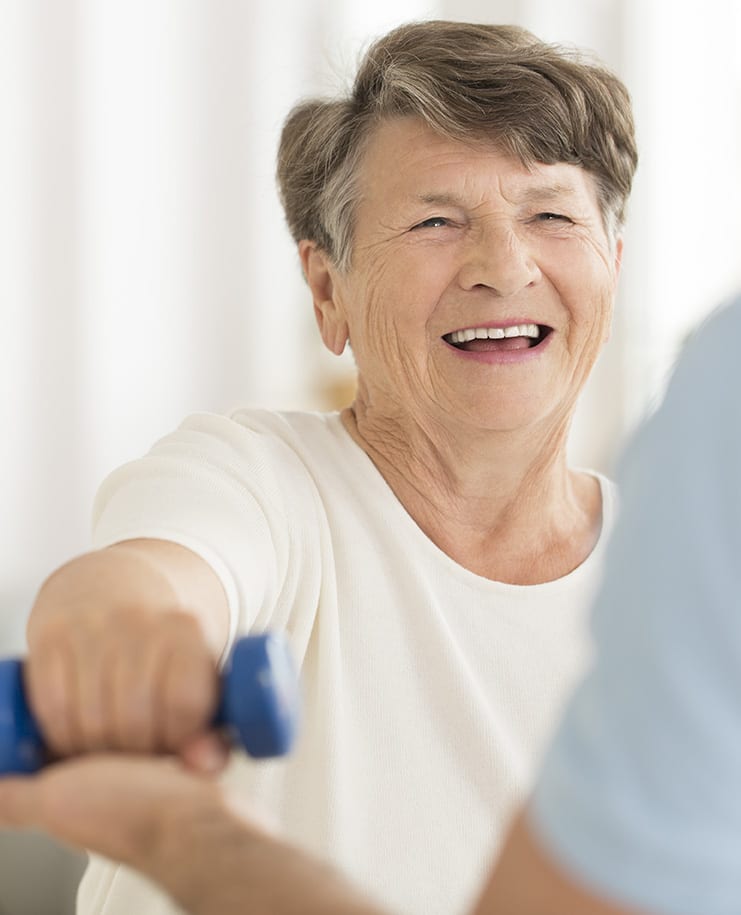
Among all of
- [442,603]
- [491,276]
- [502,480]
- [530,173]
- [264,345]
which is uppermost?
[530,173]

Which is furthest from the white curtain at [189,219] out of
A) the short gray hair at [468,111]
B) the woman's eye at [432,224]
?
the woman's eye at [432,224]

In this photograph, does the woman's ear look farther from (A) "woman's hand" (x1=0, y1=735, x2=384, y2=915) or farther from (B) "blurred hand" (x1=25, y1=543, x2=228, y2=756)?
(A) "woman's hand" (x1=0, y1=735, x2=384, y2=915)

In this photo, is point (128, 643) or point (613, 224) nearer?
point (128, 643)

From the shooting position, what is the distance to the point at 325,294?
1.81m

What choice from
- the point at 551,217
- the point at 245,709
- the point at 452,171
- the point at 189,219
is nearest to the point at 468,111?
the point at 452,171

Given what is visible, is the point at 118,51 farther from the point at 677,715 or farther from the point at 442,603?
the point at 677,715

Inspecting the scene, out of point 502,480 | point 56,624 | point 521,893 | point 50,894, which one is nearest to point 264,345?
point 50,894

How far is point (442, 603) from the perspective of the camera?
158 cm

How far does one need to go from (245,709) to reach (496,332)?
953mm

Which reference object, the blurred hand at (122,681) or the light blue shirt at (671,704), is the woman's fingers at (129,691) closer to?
the blurred hand at (122,681)

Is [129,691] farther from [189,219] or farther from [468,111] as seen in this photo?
[189,219]

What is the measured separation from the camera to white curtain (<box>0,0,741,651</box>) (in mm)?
3053

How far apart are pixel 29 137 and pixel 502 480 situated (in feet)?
6.32

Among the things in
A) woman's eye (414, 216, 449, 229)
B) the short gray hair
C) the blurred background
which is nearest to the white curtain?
the blurred background
